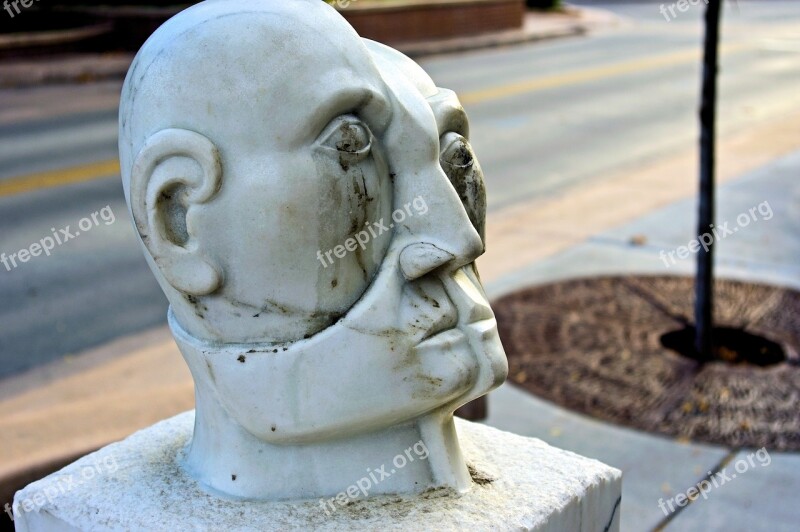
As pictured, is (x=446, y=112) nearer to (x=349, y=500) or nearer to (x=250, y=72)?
(x=250, y=72)

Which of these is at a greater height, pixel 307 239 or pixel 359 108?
pixel 359 108

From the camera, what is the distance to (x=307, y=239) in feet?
7.79

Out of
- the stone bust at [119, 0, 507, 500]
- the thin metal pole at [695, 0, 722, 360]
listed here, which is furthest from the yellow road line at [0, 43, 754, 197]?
the stone bust at [119, 0, 507, 500]

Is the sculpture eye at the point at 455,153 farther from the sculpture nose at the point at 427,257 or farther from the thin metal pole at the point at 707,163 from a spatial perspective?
the thin metal pole at the point at 707,163

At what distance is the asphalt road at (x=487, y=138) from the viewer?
654 cm

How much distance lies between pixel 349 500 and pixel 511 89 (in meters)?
12.8

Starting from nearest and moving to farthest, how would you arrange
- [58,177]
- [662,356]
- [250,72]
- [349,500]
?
[250,72] < [349,500] < [662,356] < [58,177]

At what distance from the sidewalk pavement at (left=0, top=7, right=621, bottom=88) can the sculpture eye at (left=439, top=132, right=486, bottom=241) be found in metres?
13.5

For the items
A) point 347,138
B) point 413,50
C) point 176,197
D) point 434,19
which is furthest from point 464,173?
point 434,19

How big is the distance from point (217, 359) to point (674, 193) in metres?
7.38

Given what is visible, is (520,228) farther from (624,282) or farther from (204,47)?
(204,47)

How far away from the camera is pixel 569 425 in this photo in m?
4.94

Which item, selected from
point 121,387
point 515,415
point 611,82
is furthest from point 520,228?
point 611,82

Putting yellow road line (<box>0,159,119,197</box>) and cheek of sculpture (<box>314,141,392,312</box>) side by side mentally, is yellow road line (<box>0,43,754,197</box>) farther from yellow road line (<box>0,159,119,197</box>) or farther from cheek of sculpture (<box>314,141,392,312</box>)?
cheek of sculpture (<box>314,141,392,312</box>)
